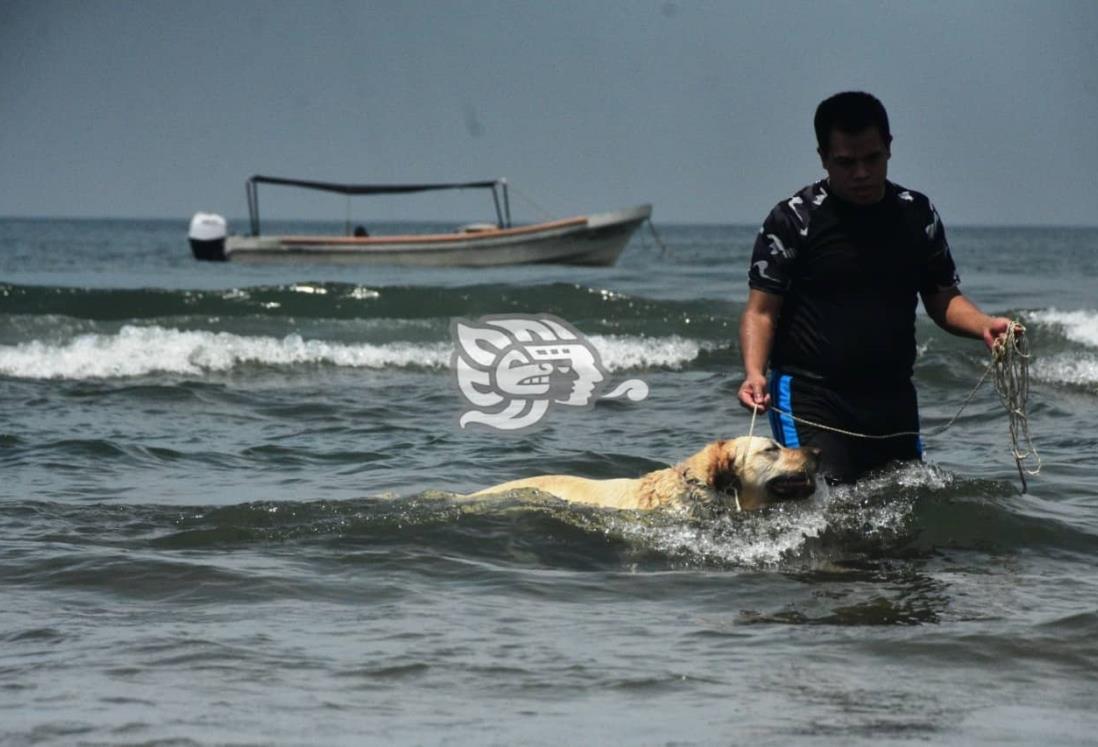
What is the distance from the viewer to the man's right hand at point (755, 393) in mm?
6000

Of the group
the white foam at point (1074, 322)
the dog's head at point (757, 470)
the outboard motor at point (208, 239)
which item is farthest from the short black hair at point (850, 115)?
the outboard motor at point (208, 239)

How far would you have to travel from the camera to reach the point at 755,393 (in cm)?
601

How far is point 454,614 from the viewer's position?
589cm

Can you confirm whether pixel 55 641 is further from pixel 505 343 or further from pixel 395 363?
pixel 505 343

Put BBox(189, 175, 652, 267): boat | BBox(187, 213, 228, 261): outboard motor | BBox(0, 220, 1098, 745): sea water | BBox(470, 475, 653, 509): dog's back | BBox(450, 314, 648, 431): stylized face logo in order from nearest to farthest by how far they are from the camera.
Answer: BBox(0, 220, 1098, 745): sea water → BBox(470, 475, 653, 509): dog's back → BBox(450, 314, 648, 431): stylized face logo → BBox(189, 175, 652, 267): boat → BBox(187, 213, 228, 261): outboard motor

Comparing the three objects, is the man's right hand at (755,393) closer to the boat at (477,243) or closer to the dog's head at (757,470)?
the dog's head at (757,470)

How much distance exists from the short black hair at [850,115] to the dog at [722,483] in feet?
4.20

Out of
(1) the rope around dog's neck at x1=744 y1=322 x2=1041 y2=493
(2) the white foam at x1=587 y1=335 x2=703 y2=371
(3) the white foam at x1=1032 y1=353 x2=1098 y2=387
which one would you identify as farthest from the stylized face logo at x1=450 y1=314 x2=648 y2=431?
(1) the rope around dog's neck at x1=744 y1=322 x2=1041 y2=493

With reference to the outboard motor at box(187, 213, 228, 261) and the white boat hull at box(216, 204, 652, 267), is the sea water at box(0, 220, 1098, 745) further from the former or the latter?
the outboard motor at box(187, 213, 228, 261)

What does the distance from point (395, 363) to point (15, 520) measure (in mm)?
10498

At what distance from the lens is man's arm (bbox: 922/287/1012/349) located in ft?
20.2

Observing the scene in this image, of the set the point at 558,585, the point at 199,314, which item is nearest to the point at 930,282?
the point at 558,585

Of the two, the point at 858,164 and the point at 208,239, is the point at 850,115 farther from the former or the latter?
the point at 208,239

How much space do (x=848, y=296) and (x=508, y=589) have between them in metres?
1.82
